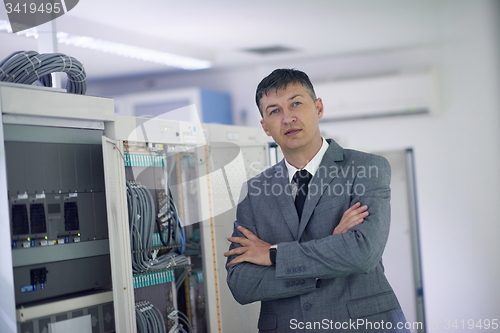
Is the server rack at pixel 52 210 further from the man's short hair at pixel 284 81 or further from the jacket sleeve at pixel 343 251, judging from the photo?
the jacket sleeve at pixel 343 251

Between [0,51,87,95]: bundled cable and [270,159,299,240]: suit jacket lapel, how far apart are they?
886 mm

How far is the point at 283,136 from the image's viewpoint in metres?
1.89

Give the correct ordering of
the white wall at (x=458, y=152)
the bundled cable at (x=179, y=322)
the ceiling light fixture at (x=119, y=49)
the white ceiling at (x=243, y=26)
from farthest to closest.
→ the white wall at (x=458, y=152)
the white ceiling at (x=243, y=26)
the ceiling light fixture at (x=119, y=49)
the bundled cable at (x=179, y=322)

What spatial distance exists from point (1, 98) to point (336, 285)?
4.17ft

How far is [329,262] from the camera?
1687 millimetres

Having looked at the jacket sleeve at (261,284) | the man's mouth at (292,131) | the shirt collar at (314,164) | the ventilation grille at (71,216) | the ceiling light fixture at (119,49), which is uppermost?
the ceiling light fixture at (119,49)

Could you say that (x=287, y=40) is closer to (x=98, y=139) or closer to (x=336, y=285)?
(x=98, y=139)

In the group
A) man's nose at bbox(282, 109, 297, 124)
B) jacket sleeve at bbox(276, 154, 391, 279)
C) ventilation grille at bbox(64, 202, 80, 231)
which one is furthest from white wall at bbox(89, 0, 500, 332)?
ventilation grille at bbox(64, 202, 80, 231)

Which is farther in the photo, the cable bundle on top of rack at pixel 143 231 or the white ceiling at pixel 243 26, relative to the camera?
the white ceiling at pixel 243 26

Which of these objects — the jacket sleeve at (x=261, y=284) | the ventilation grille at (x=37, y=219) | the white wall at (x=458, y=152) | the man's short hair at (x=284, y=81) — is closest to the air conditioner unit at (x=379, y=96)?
the white wall at (x=458, y=152)

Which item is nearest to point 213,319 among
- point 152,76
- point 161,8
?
point 161,8

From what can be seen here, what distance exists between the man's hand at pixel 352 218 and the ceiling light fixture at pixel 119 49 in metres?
1.90

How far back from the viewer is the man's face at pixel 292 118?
1.88m

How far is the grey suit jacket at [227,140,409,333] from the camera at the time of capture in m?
1.70
